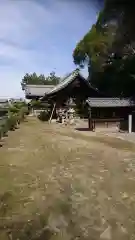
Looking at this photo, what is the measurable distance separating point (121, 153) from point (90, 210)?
7086mm

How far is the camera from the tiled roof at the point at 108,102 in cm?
2412

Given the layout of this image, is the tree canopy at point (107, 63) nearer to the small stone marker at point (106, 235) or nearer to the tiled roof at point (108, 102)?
the tiled roof at point (108, 102)

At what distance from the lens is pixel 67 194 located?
24.8 feet

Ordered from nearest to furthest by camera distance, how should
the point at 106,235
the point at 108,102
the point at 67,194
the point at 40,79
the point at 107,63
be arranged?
the point at 106,235 → the point at 67,194 → the point at 108,102 → the point at 107,63 → the point at 40,79

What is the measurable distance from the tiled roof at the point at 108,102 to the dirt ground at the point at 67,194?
10.7 meters

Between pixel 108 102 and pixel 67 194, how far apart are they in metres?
18.1

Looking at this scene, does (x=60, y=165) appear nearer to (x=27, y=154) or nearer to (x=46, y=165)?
(x=46, y=165)

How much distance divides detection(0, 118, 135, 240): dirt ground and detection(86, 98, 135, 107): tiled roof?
422 inches

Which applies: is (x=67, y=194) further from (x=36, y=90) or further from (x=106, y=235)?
(x=36, y=90)

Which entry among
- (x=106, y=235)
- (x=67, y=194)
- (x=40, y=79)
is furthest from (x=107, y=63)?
(x=40, y=79)

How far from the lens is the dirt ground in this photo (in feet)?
18.4

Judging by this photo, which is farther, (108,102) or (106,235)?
(108,102)

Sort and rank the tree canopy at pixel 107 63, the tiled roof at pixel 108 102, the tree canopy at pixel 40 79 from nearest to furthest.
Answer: the tiled roof at pixel 108 102, the tree canopy at pixel 107 63, the tree canopy at pixel 40 79

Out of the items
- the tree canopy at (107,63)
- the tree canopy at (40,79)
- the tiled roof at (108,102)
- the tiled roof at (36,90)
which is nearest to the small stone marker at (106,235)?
the tiled roof at (108,102)
